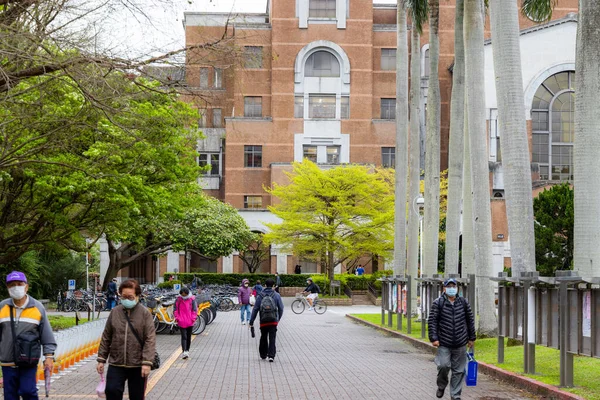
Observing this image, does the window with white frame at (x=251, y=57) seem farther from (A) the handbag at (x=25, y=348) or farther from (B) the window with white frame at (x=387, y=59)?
(B) the window with white frame at (x=387, y=59)

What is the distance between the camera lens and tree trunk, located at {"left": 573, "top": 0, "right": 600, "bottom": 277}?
1792 centimetres

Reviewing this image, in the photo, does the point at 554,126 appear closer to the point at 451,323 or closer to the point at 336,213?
the point at 336,213

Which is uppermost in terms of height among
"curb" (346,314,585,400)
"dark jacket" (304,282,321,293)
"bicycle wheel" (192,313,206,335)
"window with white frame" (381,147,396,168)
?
"window with white frame" (381,147,396,168)

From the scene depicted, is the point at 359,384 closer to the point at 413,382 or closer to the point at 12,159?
the point at 413,382

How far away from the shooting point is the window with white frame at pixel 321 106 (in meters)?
78.8

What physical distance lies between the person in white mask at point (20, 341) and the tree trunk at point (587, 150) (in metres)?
11.2

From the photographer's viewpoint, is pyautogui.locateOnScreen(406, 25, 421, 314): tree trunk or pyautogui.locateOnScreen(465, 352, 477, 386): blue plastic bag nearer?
pyautogui.locateOnScreen(465, 352, 477, 386): blue plastic bag

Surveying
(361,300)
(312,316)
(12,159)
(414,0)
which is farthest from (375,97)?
(12,159)

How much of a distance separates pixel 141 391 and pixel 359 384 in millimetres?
6641

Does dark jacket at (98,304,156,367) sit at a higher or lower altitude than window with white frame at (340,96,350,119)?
lower

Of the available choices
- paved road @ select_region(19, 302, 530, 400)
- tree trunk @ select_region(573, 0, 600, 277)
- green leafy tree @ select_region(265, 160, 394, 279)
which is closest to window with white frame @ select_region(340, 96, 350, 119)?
green leafy tree @ select_region(265, 160, 394, 279)

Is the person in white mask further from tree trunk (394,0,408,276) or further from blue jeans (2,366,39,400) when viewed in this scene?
tree trunk (394,0,408,276)

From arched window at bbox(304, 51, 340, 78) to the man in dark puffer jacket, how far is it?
65502 mm

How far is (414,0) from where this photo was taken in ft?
108
